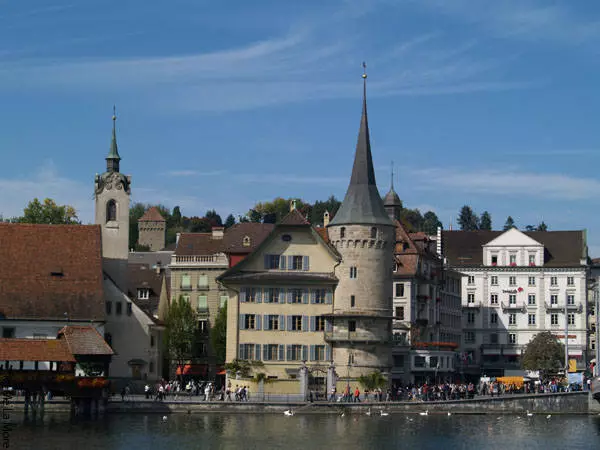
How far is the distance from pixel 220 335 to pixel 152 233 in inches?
3794

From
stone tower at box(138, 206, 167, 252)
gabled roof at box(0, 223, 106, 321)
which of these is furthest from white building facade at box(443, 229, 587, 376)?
stone tower at box(138, 206, 167, 252)

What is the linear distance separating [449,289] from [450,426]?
4210 centimetres

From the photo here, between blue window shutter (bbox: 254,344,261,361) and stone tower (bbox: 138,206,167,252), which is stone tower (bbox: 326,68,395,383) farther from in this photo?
stone tower (bbox: 138,206,167,252)

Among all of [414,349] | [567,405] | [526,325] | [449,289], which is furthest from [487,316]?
[567,405]

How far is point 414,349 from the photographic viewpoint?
332 ft

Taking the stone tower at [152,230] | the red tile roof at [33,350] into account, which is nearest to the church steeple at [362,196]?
the red tile roof at [33,350]

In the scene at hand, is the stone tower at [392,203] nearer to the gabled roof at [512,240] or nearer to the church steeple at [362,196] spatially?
the gabled roof at [512,240]

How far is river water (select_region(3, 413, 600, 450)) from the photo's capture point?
6644 cm

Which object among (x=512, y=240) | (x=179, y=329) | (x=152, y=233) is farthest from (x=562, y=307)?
(x=152, y=233)

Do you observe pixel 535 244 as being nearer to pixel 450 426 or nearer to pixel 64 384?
pixel 450 426

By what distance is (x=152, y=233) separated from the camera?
19712 cm

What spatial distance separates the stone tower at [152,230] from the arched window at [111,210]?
91.4 meters

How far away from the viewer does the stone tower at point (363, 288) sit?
90.3 m

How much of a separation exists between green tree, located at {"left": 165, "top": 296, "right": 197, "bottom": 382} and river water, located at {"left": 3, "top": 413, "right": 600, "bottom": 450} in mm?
20058
